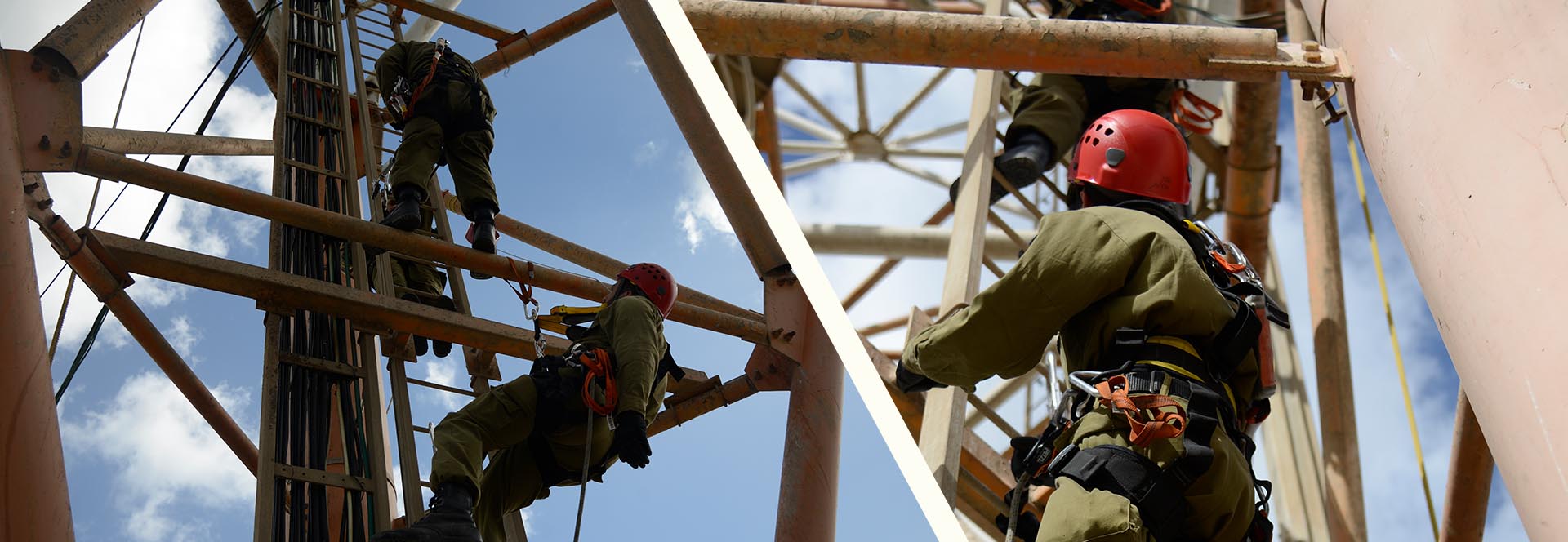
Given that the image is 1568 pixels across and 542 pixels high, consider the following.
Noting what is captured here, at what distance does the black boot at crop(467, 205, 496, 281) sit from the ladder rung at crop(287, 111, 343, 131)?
867 millimetres

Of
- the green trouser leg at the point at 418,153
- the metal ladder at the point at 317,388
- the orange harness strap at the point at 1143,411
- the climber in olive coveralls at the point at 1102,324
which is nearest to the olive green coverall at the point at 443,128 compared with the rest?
the green trouser leg at the point at 418,153

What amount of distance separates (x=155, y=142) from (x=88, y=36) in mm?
2846

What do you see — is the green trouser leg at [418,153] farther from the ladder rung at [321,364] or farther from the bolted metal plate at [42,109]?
the bolted metal plate at [42,109]

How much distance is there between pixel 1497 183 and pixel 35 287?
13.9ft

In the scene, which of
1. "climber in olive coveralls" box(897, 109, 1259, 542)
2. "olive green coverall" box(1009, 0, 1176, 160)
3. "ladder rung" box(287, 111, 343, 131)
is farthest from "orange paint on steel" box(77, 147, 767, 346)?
"climber in olive coveralls" box(897, 109, 1259, 542)

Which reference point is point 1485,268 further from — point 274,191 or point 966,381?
point 274,191

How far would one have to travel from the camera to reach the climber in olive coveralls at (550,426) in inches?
241

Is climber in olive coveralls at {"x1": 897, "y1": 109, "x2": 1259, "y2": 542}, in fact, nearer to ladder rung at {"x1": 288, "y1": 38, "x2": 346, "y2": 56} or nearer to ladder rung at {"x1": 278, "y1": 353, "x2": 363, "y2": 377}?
ladder rung at {"x1": 278, "y1": 353, "x2": 363, "y2": 377}

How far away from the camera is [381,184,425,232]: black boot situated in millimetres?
7840

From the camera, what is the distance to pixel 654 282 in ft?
24.0

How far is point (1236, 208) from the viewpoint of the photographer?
34.9 feet

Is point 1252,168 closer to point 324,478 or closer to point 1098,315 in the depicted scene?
point 1098,315

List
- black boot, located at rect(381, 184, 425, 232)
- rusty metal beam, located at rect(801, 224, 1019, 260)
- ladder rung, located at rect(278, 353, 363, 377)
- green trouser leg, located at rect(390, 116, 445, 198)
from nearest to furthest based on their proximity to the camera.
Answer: ladder rung, located at rect(278, 353, 363, 377)
black boot, located at rect(381, 184, 425, 232)
green trouser leg, located at rect(390, 116, 445, 198)
rusty metal beam, located at rect(801, 224, 1019, 260)

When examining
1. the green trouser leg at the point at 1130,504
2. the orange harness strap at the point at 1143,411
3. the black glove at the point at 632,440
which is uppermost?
the black glove at the point at 632,440
